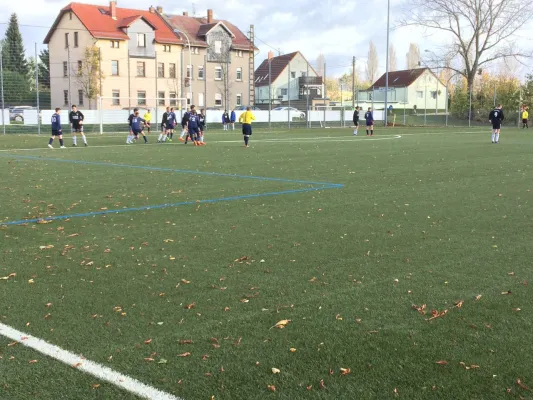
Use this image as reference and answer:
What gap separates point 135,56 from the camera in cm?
5984

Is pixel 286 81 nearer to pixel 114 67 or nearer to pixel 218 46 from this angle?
pixel 218 46

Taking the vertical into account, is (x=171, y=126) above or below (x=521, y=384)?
above

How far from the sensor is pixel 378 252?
656 centimetres

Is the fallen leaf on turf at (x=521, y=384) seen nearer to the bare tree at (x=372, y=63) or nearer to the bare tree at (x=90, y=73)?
the bare tree at (x=90, y=73)

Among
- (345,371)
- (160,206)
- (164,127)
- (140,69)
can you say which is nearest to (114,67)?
(140,69)

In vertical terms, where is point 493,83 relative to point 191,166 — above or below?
above

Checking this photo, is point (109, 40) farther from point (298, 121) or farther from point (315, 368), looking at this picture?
point (315, 368)

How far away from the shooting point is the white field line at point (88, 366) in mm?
3381

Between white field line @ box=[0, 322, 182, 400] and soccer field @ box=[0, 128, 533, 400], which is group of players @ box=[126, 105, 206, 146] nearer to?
soccer field @ box=[0, 128, 533, 400]

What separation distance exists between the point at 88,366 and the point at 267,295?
1.82 metres

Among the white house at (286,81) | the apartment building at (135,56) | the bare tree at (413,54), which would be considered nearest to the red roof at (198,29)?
the apartment building at (135,56)

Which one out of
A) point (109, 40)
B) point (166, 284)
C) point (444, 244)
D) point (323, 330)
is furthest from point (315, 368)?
point (109, 40)

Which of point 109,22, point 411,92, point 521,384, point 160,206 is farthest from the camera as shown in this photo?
point 411,92

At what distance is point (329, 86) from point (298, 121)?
59.9 metres
